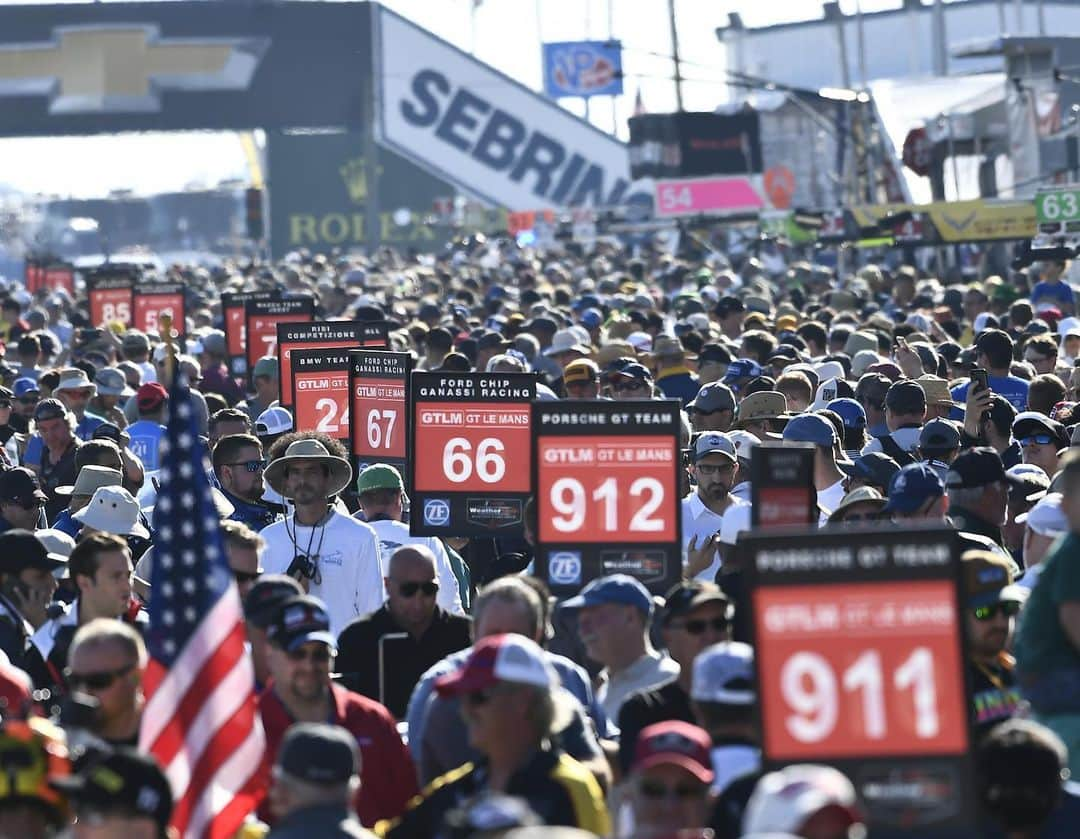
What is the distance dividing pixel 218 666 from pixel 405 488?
22.0 ft

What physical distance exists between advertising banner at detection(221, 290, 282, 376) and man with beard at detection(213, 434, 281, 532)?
30.9ft

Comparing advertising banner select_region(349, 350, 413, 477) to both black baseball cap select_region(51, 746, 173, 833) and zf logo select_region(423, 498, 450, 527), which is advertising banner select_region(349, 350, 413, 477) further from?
black baseball cap select_region(51, 746, 173, 833)

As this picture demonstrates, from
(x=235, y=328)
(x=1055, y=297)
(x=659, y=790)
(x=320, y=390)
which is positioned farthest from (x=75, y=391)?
(x=659, y=790)

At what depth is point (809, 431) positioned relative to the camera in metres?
11.1

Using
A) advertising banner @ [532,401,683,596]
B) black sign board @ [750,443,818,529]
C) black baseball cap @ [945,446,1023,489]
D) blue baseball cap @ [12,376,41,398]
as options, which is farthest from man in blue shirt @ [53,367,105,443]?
black sign board @ [750,443,818,529]

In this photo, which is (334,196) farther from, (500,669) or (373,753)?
(500,669)

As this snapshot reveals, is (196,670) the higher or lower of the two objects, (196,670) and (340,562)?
the lower

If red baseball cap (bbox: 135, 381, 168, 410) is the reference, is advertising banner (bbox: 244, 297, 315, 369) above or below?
above

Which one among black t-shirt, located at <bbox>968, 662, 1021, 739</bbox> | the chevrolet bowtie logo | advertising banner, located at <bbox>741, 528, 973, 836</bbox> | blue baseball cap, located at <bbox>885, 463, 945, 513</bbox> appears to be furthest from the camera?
the chevrolet bowtie logo

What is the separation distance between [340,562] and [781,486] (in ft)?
7.28

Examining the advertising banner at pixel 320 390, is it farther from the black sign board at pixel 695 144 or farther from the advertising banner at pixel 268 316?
the black sign board at pixel 695 144

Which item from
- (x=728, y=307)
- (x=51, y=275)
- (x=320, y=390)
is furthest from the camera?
(x=51, y=275)

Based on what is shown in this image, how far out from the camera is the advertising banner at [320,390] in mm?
14453

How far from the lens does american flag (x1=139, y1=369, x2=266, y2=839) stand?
6.46 m
